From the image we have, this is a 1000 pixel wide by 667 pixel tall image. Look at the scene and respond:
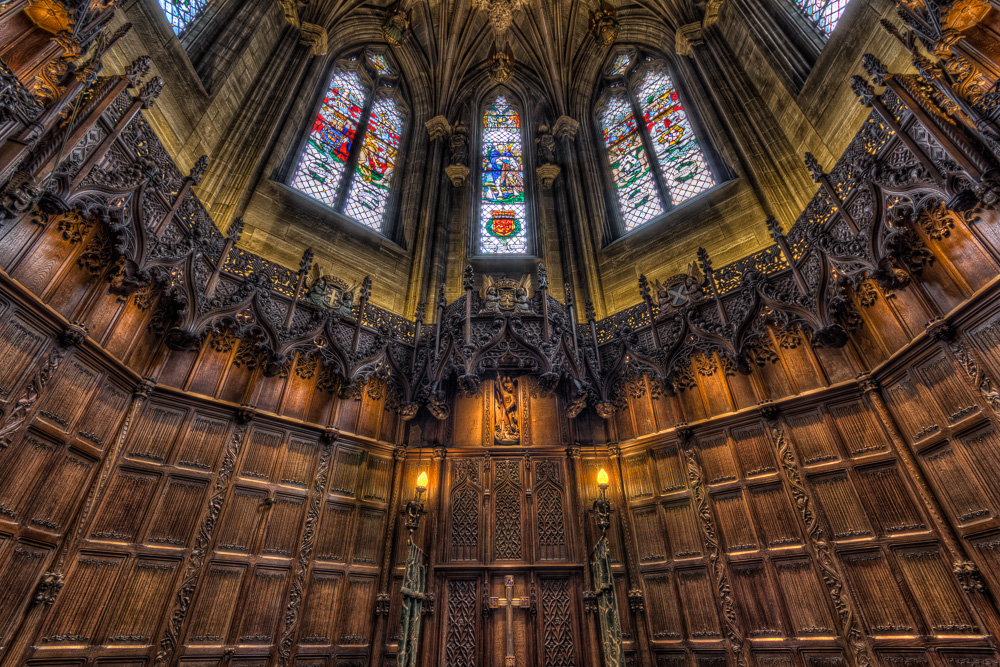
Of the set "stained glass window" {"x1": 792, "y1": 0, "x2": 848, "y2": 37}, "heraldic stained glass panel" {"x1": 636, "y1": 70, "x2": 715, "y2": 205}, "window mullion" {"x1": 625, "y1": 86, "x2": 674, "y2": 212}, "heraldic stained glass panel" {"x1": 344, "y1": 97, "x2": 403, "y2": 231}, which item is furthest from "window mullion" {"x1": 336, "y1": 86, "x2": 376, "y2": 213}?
"stained glass window" {"x1": 792, "y1": 0, "x2": 848, "y2": 37}

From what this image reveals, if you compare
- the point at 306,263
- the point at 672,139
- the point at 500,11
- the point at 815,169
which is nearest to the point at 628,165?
the point at 672,139


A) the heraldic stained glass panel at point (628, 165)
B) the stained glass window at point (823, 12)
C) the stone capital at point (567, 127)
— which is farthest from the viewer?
the stone capital at point (567, 127)

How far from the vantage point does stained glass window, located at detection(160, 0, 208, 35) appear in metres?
10.6

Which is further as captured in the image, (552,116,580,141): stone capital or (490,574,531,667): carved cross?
(552,116,580,141): stone capital

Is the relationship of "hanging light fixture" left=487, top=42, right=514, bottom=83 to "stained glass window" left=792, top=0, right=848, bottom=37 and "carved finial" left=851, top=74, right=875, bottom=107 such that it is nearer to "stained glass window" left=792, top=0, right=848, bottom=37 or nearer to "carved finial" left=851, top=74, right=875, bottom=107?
"stained glass window" left=792, top=0, right=848, bottom=37

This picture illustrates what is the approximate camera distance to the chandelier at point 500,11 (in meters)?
17.4

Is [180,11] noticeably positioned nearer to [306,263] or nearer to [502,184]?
[306,263]

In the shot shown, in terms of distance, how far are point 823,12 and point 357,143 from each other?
1287cm

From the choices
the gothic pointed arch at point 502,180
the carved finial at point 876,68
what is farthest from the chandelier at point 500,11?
the carved finial at point 876,68

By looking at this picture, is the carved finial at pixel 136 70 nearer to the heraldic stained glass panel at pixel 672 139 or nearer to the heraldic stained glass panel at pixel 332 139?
the heraldic stained glass panel at pixel 332 139

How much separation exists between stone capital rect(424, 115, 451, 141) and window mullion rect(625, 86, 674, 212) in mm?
6543

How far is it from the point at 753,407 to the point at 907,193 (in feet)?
13.6

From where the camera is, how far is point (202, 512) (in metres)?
8.09

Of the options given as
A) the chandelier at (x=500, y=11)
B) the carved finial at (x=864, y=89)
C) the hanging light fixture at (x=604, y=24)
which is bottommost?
the carved finial at (x=864, y=89)
